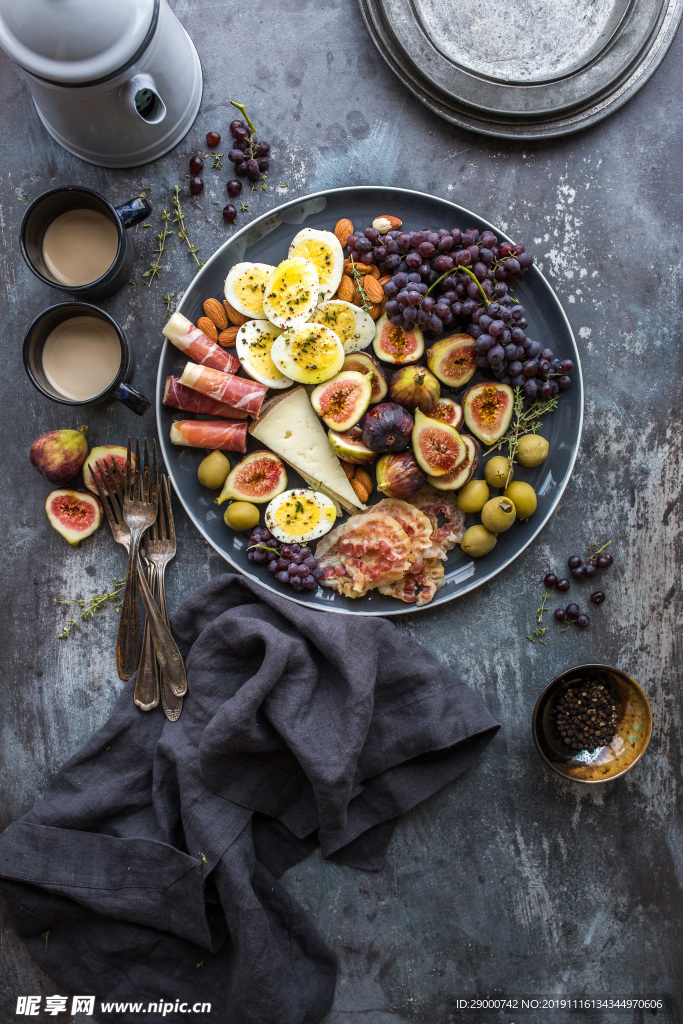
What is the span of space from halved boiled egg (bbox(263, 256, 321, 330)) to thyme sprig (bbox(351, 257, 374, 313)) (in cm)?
13

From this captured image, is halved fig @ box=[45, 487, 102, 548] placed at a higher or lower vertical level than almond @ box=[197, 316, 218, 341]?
lower

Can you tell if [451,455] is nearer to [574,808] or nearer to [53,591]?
[574,808]

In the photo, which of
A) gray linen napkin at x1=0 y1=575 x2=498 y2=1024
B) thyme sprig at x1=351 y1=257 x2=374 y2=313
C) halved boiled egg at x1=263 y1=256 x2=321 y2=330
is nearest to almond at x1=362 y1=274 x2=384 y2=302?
thyme sprig at x1=351 y1=257 x2=374 y2=313

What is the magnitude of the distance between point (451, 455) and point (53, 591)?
5.01 ft

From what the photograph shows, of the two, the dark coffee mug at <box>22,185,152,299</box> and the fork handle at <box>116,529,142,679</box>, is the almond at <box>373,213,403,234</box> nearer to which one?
the dark coffee mug at <box>22,185,152,299</box>

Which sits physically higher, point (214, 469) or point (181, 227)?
point (181, 227)

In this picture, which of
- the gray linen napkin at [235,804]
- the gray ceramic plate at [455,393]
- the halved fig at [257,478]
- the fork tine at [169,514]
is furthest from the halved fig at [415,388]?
the fork tine at [169,514]

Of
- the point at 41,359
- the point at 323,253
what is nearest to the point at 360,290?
the point at 323,253

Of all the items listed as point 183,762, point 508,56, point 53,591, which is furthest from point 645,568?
point 53,591

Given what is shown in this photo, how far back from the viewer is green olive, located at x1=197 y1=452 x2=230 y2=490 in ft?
7.22

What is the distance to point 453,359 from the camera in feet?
7.25

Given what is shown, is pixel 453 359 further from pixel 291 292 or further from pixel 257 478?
pixel 257 478

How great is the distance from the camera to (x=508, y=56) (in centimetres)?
230

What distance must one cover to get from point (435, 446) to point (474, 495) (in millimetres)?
221
